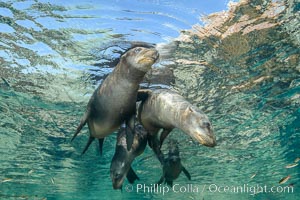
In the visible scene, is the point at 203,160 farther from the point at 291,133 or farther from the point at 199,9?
the point at 199,9

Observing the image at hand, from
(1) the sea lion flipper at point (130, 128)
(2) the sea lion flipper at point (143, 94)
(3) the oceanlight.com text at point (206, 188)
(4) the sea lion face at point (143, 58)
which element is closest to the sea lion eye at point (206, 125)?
(4) the sea lion face at point (143, 58)

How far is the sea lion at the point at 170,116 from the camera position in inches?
171

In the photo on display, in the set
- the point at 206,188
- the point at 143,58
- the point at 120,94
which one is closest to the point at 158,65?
the point at 120,94

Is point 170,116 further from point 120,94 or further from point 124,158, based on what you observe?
point 124,158

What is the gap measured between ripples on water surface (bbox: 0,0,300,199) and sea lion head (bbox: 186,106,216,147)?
432 centimetres

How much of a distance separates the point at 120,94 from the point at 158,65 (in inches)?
159

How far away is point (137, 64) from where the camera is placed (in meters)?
5.82

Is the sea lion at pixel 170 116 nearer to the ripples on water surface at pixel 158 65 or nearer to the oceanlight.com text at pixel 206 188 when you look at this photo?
the ripples on water surface at pixel 158 65

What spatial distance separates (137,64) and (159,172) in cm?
2236

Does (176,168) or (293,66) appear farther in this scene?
(293,66)

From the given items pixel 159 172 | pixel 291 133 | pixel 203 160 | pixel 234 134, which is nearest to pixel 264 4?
pixel 234 134

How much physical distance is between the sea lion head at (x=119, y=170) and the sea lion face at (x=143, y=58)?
3421 millimetres

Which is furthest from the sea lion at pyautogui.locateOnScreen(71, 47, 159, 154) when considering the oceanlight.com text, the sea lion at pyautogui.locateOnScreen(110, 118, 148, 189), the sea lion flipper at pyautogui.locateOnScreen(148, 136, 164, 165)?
the oceanlight.com text

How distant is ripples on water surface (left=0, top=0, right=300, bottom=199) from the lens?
845 centimetres
